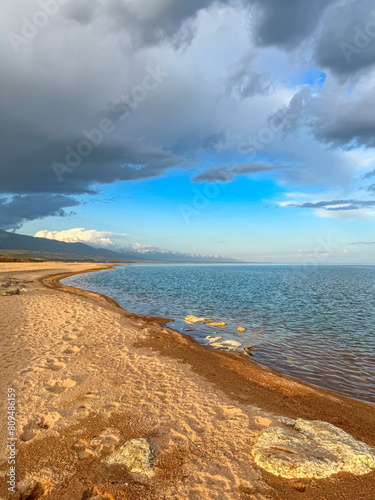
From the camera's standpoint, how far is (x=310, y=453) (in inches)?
237

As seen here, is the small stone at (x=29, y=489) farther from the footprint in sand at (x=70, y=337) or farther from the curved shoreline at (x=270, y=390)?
the footprint in sand at (x=70, y=337)

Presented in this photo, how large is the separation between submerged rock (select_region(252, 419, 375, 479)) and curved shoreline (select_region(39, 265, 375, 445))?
1156 mm

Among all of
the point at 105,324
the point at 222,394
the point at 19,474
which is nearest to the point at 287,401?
the point at 222,394

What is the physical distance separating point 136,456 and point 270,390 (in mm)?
6220

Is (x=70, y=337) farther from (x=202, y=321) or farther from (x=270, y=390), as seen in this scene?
(x=202, y=321)

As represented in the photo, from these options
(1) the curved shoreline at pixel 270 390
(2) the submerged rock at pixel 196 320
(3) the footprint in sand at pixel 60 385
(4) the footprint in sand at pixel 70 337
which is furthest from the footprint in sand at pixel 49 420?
(2) the submerged rock at pixel 196 320

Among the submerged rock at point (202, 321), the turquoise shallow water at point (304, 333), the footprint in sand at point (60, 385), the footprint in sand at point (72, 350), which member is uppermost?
the footprint in sand at point (60, 385)

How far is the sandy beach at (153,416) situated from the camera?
5160 mm

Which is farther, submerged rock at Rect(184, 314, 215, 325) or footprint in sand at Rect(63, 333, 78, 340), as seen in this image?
submerged rock at Rect(184, 314, 215, 325)

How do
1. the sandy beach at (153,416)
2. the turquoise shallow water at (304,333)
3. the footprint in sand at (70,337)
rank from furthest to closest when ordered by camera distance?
the footprint in sand at (70,337) < the turquoise shallow water at (304,333) < the sandy beach at (153,416)

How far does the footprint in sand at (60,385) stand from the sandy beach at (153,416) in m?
0.03

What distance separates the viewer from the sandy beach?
5160 millimetres

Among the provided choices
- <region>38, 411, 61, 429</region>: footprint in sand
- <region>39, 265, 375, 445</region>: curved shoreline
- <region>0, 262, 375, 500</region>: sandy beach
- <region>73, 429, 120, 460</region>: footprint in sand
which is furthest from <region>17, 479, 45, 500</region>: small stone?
<region>39, 265, 375, 445</region>: curved shoreline

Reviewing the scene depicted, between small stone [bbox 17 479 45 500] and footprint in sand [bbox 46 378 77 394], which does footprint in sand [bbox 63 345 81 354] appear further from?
small stone [bbox 17 479 45 500]
